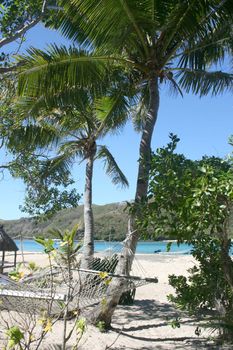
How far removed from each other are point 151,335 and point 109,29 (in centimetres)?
417

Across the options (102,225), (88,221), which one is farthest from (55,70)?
(102,225)

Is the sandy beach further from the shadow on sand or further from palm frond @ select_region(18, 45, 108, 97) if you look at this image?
palm frond @ select_region(18, 45, 108, 97)

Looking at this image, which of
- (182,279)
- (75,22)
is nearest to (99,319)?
(182,279)

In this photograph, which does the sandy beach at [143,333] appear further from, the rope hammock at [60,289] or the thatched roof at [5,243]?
the thatched roof at [5,243]

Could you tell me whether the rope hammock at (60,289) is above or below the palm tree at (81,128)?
below

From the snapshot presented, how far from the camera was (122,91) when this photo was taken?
7.12 meters

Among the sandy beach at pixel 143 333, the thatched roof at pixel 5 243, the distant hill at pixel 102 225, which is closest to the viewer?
the distant hill at pixel 102 225

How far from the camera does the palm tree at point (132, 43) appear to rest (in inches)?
216

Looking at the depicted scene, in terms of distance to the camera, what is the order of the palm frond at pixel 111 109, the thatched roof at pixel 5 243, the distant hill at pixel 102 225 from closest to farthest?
the distant hill at pixel 102 225 < the palm frond at pixel 111 109 < the thatched roof at pixel 5 243

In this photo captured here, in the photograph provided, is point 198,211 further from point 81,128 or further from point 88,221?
point 81,128

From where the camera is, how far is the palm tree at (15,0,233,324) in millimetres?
5477

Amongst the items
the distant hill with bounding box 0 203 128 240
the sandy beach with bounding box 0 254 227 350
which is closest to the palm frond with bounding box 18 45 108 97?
the distant hill with bounding box 0 203 128 240

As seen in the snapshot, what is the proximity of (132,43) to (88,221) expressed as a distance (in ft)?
12.5

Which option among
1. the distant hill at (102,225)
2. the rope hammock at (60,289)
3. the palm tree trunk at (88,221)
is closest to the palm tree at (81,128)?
the palm tree trunk at (88,221)
